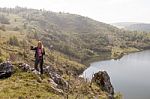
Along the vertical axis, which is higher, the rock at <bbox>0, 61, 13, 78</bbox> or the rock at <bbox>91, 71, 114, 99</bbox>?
the rock at <bbox>0, 61, 13, 78</bbox>

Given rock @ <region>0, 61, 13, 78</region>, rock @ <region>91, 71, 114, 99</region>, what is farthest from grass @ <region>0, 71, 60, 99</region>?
rock @ <region>91, 71, 114, 99</region>

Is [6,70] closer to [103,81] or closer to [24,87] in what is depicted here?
[24,87]

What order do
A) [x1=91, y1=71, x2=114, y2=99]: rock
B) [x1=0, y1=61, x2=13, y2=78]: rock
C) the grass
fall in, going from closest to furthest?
the grass → [x1=0, y1=61, x2=13, y2=78]: rock → [x1=91, y1=71, x2=114, y2=99]: rock

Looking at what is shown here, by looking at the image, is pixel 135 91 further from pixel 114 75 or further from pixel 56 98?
pixel 56 98

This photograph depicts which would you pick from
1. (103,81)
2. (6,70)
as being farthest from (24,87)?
(103,81)

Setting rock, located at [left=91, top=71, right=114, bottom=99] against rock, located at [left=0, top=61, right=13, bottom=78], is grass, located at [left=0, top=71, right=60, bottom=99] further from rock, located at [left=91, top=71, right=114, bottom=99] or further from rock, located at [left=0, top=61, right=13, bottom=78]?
rock, located at [left=91, top=71, right=114, bottom=99]

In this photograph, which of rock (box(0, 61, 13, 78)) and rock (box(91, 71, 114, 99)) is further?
rock (box(91, 71, 114, 99))

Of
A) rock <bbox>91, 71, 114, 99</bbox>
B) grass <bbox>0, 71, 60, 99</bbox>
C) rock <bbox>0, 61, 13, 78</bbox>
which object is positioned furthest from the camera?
rock <bbox>91, 71, 114, 99</bbox>

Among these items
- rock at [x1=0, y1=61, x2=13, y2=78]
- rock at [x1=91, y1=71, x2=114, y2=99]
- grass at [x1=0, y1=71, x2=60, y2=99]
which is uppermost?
rock at [x1=0, y1=61, x2=13, y2=78]

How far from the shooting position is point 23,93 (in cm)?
2631

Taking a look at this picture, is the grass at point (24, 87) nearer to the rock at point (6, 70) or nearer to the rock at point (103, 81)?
the rock at point (6, 70)

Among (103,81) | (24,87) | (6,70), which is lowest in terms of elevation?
(103,81)

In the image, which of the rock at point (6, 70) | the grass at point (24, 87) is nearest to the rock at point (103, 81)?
the grass at point (24, 87)

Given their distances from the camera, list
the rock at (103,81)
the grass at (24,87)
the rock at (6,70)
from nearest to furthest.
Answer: the grass at (24,87)
the rock at (6,70)
the rock at (103,81)
